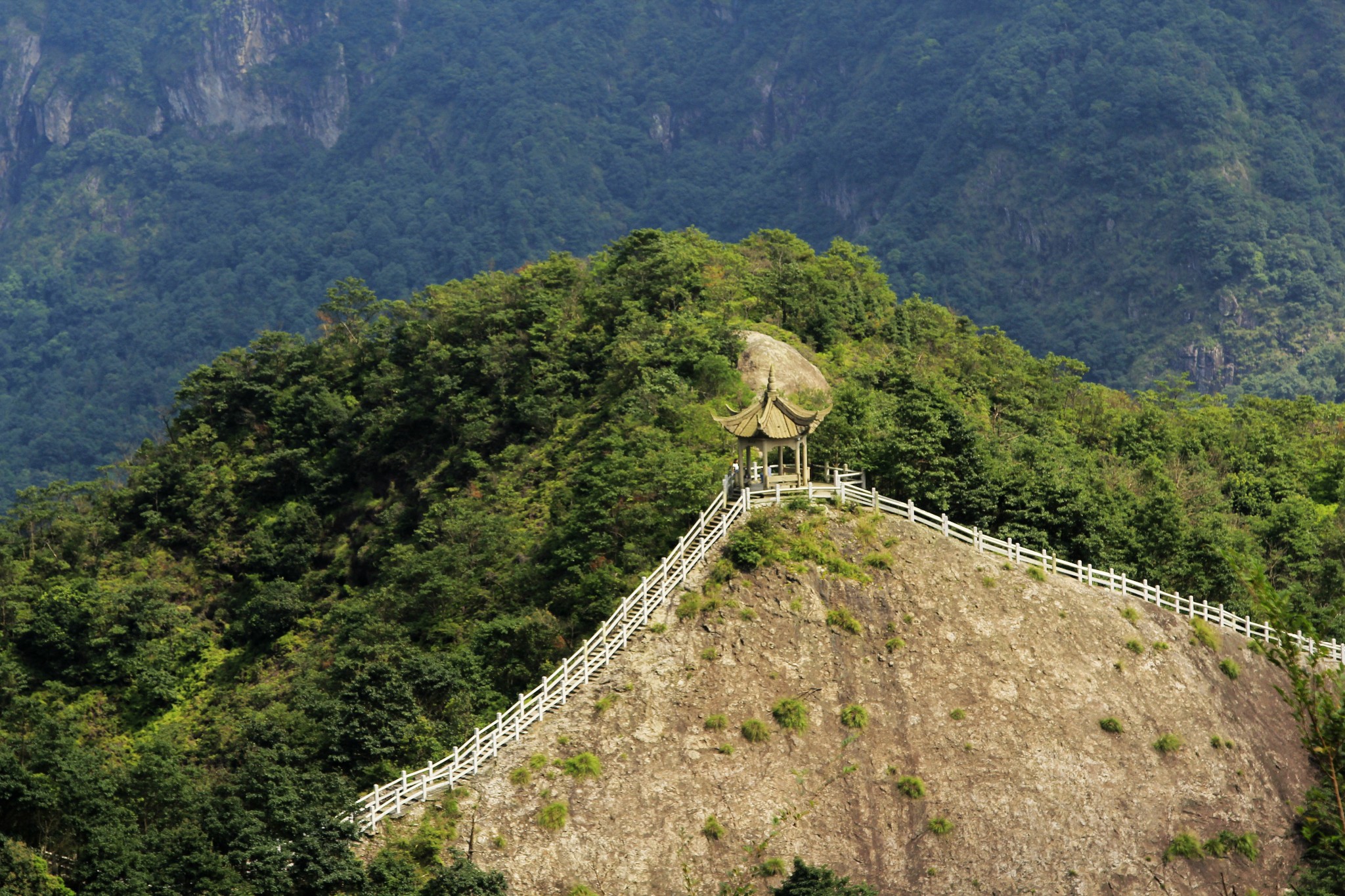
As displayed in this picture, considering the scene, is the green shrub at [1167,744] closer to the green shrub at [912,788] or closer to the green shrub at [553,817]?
the green shrub at [912,788]

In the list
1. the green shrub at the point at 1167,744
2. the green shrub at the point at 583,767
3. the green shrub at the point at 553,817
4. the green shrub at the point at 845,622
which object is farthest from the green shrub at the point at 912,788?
the green shrub at the point at 553,817

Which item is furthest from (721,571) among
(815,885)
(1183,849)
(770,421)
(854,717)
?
(1183,849)

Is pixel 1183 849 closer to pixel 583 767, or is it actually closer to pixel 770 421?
pixel 583 767

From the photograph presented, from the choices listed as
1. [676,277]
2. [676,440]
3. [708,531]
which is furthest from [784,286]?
[708,531]

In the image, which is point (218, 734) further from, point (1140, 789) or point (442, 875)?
point (1140, 789)

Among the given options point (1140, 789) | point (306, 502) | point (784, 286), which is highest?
point (784, 286)

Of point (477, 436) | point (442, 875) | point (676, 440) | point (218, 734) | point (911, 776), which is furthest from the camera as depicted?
point (477, 436)
